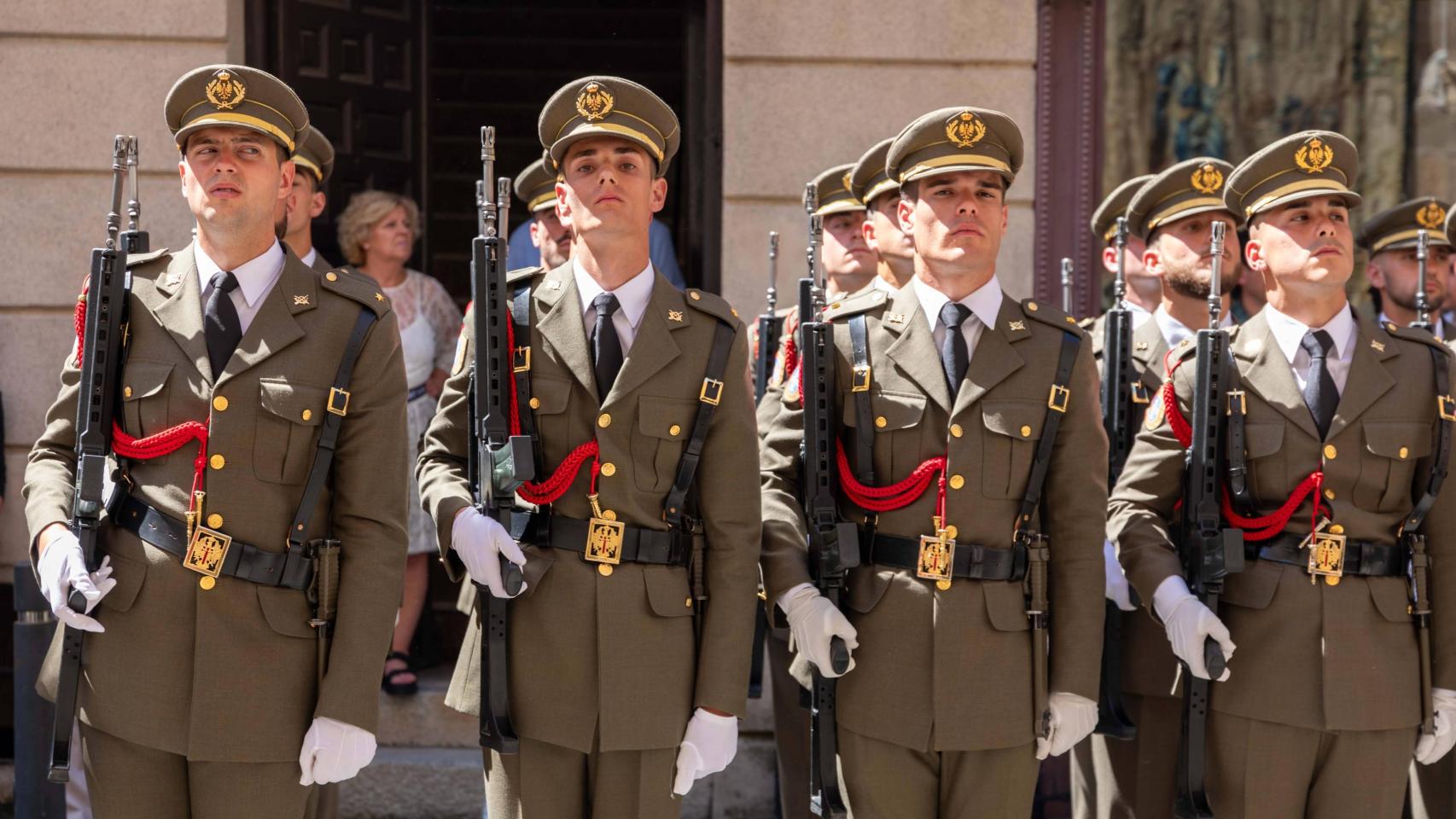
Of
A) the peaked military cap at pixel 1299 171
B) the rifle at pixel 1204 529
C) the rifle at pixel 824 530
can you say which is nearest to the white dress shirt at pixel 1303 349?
the rifle at pixel 1204 529

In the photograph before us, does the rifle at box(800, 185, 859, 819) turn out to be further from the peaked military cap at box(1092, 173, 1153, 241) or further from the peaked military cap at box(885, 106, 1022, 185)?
the peaked military cap at box(1092, 173, 1153, 241)

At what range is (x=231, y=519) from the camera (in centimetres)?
368

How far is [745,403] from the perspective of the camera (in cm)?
399

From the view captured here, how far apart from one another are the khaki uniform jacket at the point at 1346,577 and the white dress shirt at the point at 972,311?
766mm

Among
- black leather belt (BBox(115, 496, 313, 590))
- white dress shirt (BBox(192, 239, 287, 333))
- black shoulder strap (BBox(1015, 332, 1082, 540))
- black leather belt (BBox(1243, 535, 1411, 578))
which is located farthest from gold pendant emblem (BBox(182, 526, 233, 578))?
black leather belt (BBox(1243, 535, 1411, 578))

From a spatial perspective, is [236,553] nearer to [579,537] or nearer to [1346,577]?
[579,537]

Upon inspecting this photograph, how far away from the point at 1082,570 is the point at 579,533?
1.22m

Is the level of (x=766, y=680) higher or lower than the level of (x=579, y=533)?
lower

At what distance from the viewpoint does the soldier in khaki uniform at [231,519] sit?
11.9ft

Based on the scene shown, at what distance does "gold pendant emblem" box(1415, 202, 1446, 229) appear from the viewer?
20.1 feet

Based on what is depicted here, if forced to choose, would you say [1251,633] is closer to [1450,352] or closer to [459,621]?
[1450,352]

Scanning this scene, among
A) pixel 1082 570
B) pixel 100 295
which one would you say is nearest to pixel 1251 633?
pixel 1082 570

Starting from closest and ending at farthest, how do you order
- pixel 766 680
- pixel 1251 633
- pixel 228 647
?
pixel 228 647 < pixel 1251 633 < pixel 766 680

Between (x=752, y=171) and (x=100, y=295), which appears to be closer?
(x=100, y=295)
